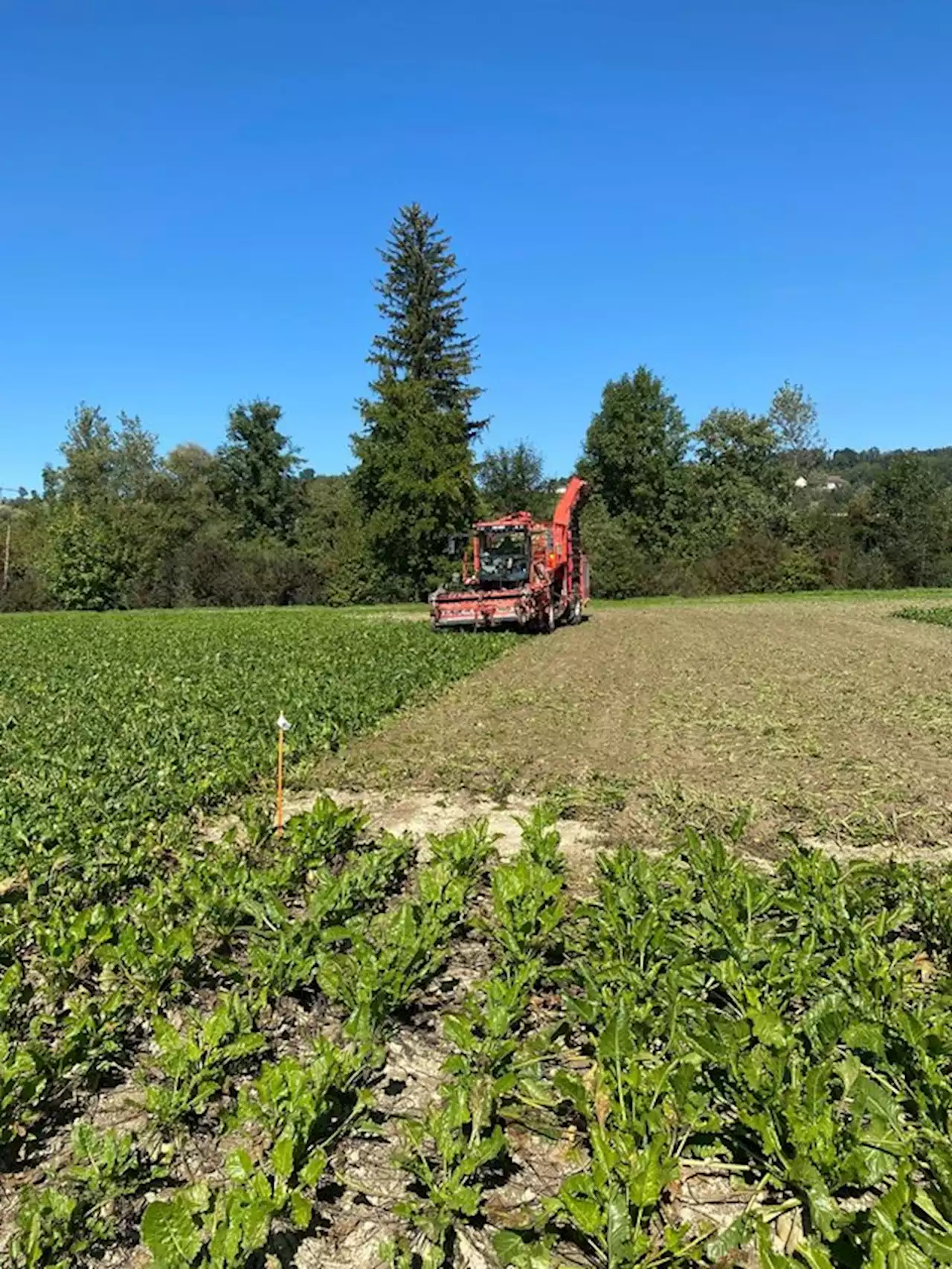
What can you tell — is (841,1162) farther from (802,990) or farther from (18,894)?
(18,894)

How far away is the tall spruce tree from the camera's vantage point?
41469 millimetres

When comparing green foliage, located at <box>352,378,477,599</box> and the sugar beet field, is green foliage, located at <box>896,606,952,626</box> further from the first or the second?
green foliage, located at <box>352,378,477,599</box>

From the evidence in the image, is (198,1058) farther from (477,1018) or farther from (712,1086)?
(712,1086)

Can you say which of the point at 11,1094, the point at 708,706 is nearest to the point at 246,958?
the point at 11,1094

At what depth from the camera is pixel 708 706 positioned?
1012 centimetres

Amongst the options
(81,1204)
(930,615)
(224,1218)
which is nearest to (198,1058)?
(81,1204)

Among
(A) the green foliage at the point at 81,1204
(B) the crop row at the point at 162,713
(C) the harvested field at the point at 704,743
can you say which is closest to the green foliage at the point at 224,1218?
(A) the green foliage at the point at 81,1204

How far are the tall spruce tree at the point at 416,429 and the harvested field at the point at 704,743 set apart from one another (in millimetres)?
27160

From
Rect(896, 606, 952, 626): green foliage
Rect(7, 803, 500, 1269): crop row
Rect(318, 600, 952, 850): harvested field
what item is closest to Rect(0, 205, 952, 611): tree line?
Rect(896, 606, 952, 626): green foliage

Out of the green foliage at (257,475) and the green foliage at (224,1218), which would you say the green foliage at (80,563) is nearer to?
the green foliage at (257,475)

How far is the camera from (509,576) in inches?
770

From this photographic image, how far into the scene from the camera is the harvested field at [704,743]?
6020 millimetres

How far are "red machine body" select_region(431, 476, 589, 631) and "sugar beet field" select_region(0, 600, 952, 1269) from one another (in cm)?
1155

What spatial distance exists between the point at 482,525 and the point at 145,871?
1524 cm
